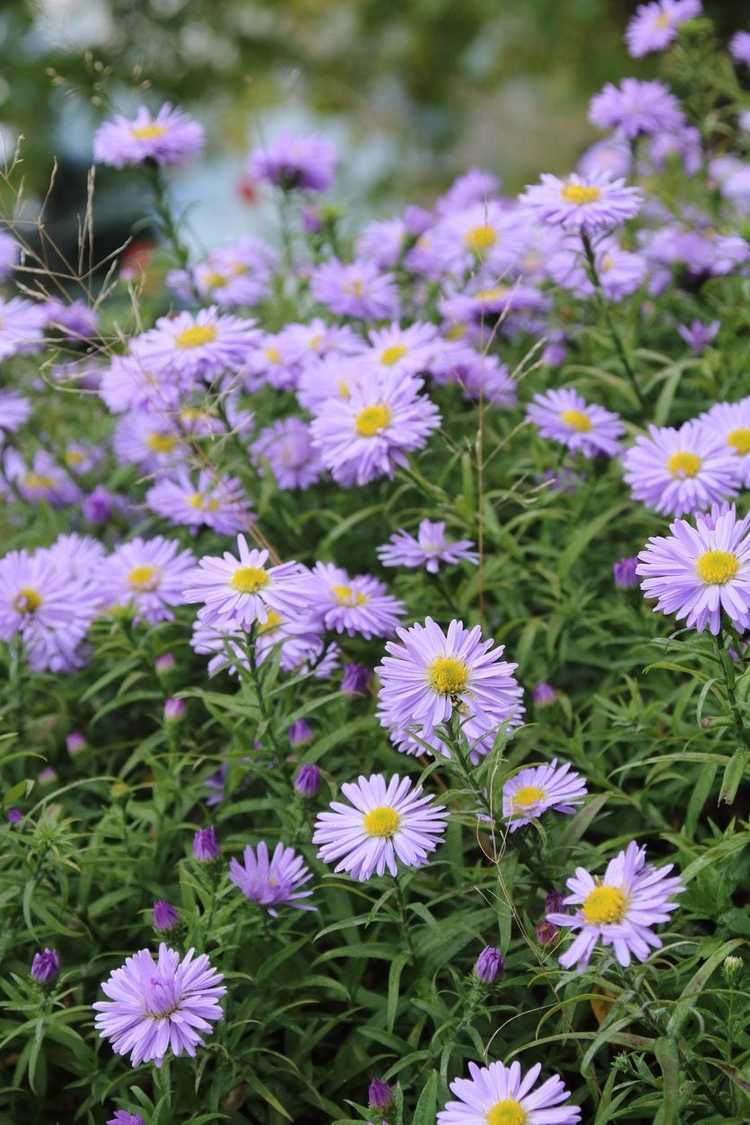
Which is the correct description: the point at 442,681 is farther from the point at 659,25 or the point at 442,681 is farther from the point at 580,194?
the point at 659,25

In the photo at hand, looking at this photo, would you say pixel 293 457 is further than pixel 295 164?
No

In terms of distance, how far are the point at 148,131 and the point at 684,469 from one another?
1196mm

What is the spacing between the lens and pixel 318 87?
30.2 ft

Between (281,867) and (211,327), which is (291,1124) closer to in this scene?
(281,867)

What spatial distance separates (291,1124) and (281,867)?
0.28 m

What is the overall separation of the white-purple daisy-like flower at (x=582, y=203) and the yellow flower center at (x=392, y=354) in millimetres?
294

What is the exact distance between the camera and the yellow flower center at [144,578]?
191 centimetres

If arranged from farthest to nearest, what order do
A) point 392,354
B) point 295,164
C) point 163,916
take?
point 295,164 < point 392,354 < point 163,916

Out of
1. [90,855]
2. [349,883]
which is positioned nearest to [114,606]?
[90,855]

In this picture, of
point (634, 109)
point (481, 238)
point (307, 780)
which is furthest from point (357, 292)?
point (307, 780)

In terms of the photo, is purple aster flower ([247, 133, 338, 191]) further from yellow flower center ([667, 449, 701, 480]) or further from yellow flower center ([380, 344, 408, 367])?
yellow flower center ([667, 449, 701, 480])

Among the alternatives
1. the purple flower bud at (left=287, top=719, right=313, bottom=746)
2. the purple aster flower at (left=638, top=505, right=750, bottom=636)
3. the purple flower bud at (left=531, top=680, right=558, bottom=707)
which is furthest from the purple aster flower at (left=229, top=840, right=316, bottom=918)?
the purple aster flower at (left=638, top=505, right=750, bottom=636)

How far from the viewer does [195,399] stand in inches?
86.3

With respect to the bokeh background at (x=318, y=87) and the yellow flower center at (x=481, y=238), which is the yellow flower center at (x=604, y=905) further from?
the bokeh background at (x=318, y=87)
